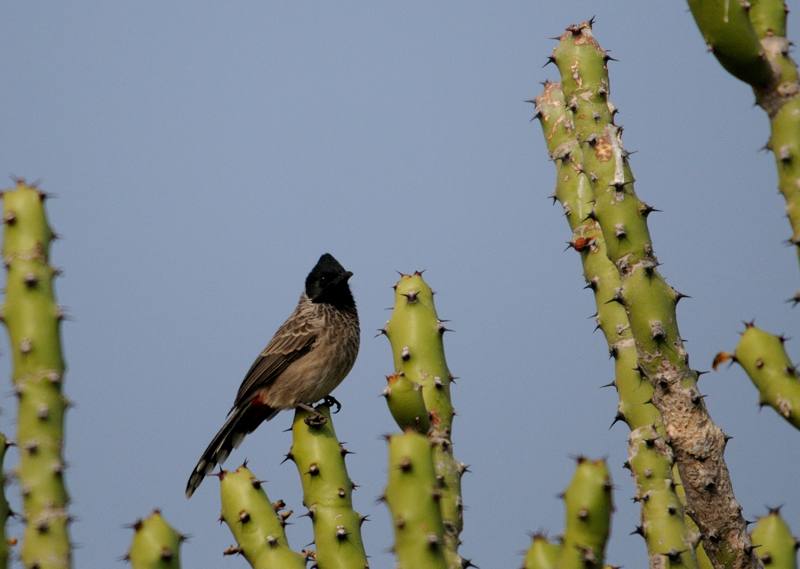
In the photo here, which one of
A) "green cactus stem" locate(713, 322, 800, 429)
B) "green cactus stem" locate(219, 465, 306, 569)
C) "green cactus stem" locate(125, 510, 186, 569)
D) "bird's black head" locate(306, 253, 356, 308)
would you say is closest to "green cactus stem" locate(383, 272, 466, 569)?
"green cactus stem" locate(219, 465, 306, 569)

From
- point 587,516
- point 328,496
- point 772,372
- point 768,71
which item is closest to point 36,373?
point 328,496

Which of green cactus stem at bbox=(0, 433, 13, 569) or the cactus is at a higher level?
the cactus

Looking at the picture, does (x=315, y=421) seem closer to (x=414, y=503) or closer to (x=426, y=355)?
(x=426, y=355)

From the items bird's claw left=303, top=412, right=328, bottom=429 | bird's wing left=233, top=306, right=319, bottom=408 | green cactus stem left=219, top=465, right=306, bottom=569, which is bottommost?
green cactus stem left=219, top=465, right=306, bottom=569

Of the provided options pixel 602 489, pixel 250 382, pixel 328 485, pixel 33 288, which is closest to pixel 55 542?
pixel 33 288

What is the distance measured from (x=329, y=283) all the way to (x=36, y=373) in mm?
4443

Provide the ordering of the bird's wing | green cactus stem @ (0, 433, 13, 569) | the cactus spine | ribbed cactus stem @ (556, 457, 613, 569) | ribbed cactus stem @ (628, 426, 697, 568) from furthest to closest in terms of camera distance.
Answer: the bird's wing < the cactus spine < ribbed cactus stem @ (628, 426, 697, 568) < green cactus stem @ (0, 433, 13, 569) < ribbed cactus stem @ (556, 457, 613, 569)

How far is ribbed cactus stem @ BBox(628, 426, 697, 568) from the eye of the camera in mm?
6184

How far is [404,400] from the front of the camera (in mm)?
5648

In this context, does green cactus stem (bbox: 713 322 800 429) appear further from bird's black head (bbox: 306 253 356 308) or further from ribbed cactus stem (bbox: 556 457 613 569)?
bird's black head (bbox: 306 253 356 308)

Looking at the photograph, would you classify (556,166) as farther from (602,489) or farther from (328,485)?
(602,489)

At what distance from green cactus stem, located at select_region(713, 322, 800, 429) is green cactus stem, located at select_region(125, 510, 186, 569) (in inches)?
95.1

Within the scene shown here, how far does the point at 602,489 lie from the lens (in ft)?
14.5

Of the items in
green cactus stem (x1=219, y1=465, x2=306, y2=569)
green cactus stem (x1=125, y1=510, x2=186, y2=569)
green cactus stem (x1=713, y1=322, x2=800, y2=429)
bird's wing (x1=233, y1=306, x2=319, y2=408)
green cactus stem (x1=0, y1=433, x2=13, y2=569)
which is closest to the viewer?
green cactus stem (x1=125, y1=510, x2=186, y2=569)
